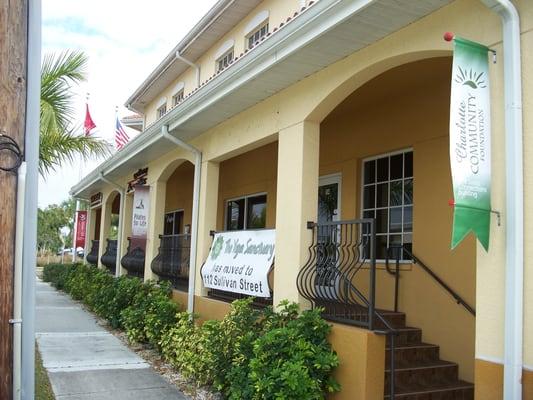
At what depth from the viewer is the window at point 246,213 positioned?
1128 cm

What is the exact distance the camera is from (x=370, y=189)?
26.2 ft

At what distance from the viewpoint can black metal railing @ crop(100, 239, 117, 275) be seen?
14.9 metres

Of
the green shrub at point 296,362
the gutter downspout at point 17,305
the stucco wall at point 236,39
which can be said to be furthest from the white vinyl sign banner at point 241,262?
the stucco wall at point 236,39

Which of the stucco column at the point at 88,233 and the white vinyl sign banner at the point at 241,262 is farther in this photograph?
the stucco column at the point at 88,233

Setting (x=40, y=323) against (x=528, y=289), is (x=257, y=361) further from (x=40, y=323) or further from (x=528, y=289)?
(x=40, y=323)

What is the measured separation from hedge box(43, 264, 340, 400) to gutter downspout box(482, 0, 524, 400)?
1.84m

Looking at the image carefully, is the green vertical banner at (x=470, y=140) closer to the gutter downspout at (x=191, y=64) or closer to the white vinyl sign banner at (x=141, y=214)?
the white vinyl sign banner at (x=141, y=214)

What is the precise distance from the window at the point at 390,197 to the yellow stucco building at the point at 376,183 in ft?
0.07

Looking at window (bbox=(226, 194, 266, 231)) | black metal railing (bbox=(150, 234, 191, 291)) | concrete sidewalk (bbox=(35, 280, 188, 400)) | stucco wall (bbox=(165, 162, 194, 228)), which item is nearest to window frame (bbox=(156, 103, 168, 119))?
stucco wall (bbox=(165, 162, 194, 228))

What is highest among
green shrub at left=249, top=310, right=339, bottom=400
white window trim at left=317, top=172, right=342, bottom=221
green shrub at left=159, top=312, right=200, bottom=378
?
white window trim at left=317, top=172, right=342, bottom=221

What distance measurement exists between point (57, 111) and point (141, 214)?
264 centimetres

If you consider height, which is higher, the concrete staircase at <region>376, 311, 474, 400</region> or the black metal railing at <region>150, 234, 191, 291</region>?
the black metal railing at <region>150, 234, 191, 291</region>

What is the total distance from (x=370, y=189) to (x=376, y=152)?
22.1 inches

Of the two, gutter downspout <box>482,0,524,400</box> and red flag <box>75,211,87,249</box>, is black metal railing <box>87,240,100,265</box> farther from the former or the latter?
gutter downspout <box>482,0,524,400</box>
